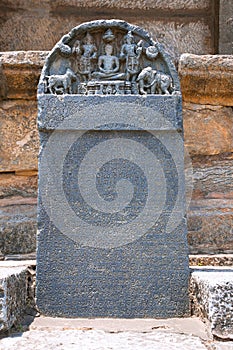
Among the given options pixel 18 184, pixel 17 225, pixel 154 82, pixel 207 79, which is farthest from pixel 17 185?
pixel 207 79

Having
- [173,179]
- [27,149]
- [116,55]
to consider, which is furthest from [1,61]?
[173,179]

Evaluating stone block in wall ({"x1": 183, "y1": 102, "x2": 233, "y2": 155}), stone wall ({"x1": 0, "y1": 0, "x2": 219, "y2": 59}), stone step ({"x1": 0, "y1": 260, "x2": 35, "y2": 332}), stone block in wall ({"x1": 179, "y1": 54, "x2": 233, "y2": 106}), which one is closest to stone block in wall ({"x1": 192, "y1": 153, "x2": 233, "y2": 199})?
stone block in wall ({"x1": 183, "y1": 102, "x2": 233, "y2": 155})

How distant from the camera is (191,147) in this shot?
9.30 ft

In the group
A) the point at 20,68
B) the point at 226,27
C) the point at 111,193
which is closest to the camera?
the point at 111,193

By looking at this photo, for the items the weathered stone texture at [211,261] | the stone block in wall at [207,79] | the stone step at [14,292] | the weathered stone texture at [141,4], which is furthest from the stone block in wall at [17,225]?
the weathered stone texture at [141,4]

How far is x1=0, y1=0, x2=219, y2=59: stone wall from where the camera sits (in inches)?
135

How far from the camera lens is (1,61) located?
2697 millimetres

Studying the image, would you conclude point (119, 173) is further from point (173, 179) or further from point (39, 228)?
point (39, 228)

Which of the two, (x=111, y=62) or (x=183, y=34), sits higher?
(x=183, y=34)

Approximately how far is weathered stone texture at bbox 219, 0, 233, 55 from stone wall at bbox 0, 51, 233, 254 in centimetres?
54

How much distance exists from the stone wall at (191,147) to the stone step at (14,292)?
651 mm

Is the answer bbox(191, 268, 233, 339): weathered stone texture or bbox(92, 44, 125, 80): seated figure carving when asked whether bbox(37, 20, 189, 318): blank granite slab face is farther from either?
bbox(191, 268, 233, 339): weathered stone texture

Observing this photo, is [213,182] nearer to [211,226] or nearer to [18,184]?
[211,226]

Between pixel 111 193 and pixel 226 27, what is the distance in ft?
5.71
